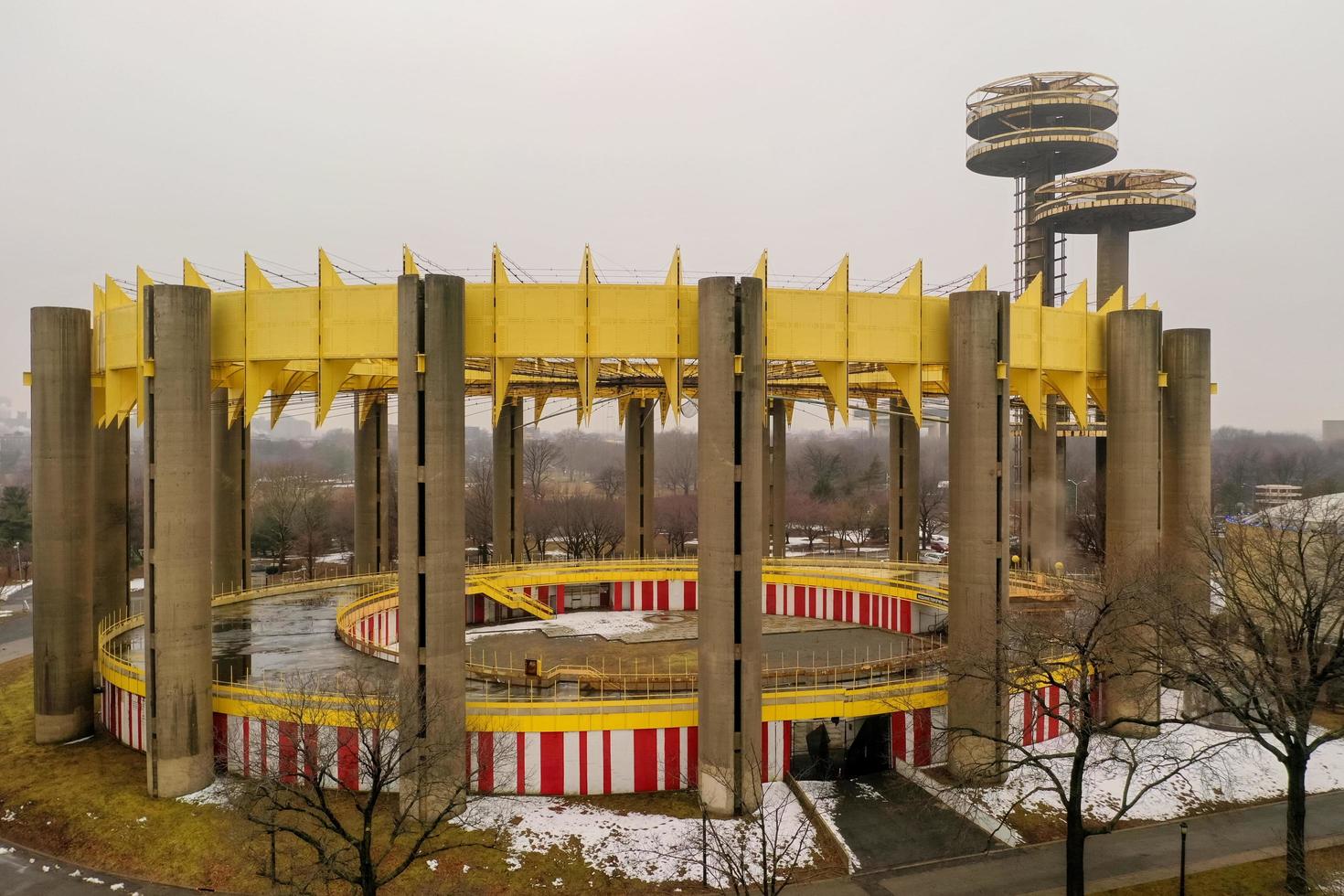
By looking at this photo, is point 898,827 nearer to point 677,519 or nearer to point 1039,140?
point 1039,140

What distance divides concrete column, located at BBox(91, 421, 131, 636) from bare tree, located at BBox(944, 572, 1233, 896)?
3052cm

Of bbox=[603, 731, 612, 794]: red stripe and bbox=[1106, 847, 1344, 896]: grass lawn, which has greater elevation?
bbox=[603, 731, 612, 794]: red stripe

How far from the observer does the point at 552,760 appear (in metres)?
24.8

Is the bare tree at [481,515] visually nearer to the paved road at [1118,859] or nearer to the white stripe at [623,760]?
the white stripe at [623,760]

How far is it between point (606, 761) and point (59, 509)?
2123 centimetres

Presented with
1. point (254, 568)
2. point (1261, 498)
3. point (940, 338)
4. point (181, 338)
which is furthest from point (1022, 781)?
point (1261, 498)

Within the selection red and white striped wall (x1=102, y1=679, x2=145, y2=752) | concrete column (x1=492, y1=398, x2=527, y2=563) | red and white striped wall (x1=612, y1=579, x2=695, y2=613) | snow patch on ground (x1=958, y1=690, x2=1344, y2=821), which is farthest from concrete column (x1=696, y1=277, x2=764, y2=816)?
concrete column (x1=492, y1=398, x2=527, y2=563)

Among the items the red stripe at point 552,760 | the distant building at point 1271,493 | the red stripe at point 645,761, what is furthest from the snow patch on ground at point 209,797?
the distant building at point 1271,493

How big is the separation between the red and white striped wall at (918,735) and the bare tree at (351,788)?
13399mm

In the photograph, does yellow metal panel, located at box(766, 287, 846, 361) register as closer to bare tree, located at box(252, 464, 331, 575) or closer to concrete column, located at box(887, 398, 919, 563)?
concrete column, located at box(887, 398, 919, 563)

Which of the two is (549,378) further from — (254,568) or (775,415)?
(254,568)

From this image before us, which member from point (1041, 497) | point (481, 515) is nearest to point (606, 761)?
point (1041, 497)

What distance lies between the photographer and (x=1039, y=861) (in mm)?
21688

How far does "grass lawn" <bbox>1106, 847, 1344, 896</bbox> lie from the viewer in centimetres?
2036
